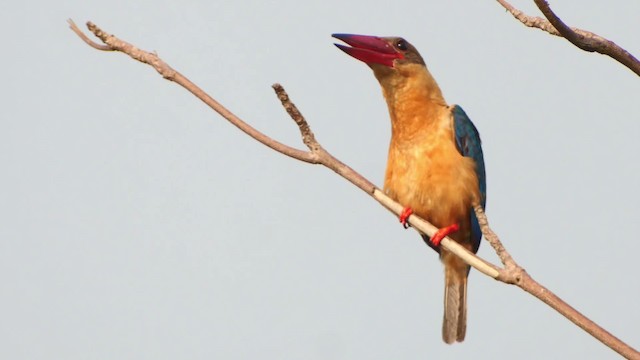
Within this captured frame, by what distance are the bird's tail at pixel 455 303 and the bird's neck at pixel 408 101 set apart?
4.34ft

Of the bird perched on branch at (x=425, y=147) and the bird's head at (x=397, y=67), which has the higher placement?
the bird's head at (x=397, y=67)

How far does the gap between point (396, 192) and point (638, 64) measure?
3.34 meters

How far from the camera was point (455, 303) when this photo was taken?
7695mm

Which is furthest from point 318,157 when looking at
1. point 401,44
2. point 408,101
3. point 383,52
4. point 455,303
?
point 455,303

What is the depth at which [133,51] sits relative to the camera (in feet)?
15.8

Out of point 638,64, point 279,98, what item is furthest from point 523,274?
point 279,98

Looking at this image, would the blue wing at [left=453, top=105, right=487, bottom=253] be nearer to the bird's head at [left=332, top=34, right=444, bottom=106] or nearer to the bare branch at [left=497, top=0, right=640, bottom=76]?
the bird's head at [left=332, top=34, right=444, bottom=106]

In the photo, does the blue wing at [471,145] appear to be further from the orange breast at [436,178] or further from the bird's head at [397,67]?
the bird's head at [397,67]

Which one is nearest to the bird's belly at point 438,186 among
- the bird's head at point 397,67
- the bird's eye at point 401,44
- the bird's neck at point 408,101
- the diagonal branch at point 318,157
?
the bird's neck at point 408,101

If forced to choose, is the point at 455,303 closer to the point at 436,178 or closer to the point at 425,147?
the point at 436,178

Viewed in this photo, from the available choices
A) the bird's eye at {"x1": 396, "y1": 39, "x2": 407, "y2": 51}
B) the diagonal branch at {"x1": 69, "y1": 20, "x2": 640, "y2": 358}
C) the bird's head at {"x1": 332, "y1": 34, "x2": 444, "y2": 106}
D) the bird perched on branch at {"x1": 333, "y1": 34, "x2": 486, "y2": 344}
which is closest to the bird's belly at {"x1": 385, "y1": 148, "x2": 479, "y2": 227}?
the bird perched on branch at {"x1": 333, "y1": 34, "x2": 486, "y2": 344}

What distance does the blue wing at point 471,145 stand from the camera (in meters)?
7.03

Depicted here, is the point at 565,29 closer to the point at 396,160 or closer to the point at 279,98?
the point at 279,98

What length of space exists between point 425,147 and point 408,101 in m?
0.40
